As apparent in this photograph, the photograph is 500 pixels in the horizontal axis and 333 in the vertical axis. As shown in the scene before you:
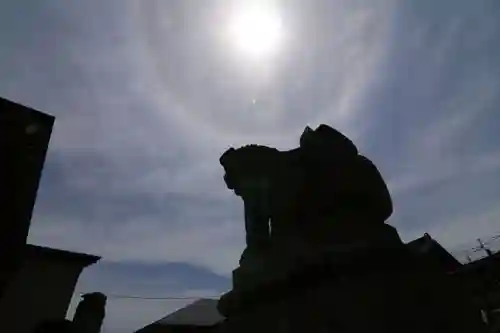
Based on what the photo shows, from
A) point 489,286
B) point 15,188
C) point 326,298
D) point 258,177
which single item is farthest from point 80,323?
point 489,286

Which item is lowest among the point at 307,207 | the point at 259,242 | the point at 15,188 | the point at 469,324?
the point at 469,324

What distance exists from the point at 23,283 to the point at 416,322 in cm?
1210

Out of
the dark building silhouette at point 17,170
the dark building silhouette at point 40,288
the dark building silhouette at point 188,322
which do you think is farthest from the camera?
the dark building silhouette at point 188,322

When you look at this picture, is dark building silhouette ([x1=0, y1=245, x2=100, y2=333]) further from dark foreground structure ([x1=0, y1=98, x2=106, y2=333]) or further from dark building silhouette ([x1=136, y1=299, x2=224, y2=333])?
dark building silhouette ([x1=136, y1=299, x2=224, y2=333])

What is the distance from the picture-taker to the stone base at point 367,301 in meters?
2.00

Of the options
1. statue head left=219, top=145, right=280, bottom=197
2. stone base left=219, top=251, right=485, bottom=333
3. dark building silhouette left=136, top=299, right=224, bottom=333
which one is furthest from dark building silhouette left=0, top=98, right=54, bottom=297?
dark building silhouette left=136, top=299, right=224, bottom=333

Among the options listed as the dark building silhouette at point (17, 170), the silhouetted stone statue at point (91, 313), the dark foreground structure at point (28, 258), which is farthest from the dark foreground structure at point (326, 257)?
the dark building silhouette at point (17, 170)

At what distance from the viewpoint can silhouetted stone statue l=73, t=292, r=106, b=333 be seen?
22.2 ft

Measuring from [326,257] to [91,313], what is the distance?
6.67 m

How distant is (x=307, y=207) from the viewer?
2.82m

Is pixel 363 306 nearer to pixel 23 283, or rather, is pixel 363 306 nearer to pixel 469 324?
pixel 469 324

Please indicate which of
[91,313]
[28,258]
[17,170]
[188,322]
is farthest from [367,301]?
[188,322]

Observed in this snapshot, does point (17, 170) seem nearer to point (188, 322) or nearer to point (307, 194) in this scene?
point (307, 194)

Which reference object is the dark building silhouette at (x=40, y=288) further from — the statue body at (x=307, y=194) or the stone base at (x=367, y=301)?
the stone base at (x=367, y=301)
